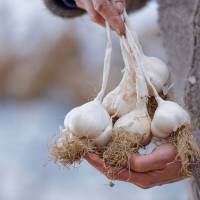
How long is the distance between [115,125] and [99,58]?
2307mm

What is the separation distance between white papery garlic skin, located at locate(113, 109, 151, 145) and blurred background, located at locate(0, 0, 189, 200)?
188 centimetres

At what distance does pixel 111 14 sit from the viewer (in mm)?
826

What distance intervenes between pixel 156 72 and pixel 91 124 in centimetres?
11

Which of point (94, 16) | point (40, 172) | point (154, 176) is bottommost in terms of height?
point (40, 172)

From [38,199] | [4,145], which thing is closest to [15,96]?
[4,145]

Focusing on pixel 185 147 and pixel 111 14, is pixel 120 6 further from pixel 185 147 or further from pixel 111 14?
pixel 185 147

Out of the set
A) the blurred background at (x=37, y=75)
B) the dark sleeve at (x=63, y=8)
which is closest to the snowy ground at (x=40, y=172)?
the blurred background at (x=37, y=75)

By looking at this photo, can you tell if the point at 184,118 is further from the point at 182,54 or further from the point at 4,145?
the point at 4,145

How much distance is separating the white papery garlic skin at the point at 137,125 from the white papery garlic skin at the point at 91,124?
1 cm

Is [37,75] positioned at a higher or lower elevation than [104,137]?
lower

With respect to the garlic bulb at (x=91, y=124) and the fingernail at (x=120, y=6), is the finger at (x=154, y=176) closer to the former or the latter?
the garlic bulb at (x=91, y=124)

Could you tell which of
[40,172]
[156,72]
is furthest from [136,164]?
[40,172]

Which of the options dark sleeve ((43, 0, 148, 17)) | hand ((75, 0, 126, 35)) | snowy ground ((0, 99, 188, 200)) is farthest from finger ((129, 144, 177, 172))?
snowy ground ((0, 99, 188, 200))

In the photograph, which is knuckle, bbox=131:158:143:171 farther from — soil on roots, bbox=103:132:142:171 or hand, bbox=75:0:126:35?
hand, bbox=75:0:126:35
